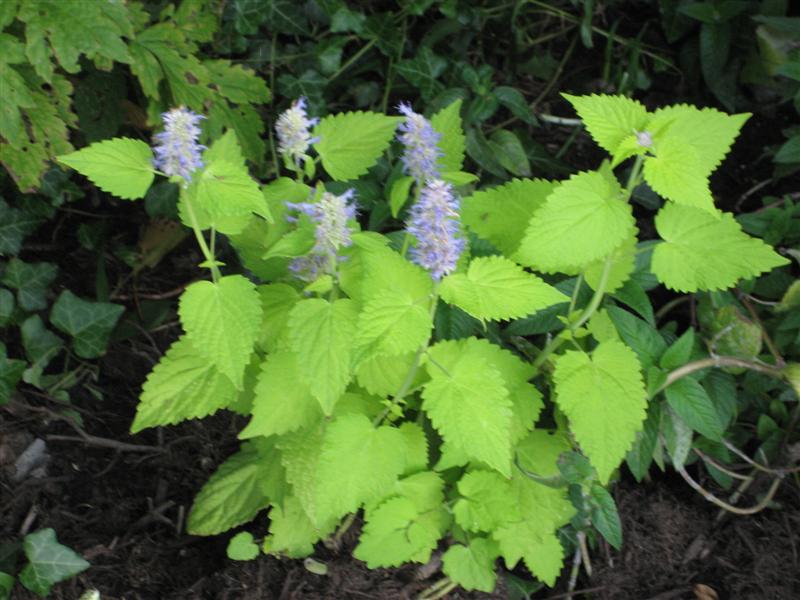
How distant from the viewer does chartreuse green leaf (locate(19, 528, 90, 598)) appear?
154cm

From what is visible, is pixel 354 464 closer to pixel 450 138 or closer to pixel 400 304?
pixel 400 304

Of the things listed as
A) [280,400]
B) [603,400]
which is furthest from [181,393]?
[603,400]

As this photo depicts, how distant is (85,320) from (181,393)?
609 millimetres

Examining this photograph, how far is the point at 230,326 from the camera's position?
3.93 feet

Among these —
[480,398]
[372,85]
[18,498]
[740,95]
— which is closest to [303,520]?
[480,398]

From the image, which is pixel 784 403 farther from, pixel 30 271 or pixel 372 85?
pixel 30 271

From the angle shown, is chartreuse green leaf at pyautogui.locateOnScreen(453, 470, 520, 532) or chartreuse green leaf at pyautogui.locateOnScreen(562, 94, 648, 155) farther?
chartreuse green leaf at pyautogui.locateOnScreen(453, 470, 520, 532)

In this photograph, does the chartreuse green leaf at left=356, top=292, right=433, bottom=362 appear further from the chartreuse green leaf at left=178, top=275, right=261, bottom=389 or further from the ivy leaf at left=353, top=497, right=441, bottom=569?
the ivy leaf at left=353, top=497, right=441, bottom=569

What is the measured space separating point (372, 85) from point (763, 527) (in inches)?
57.5

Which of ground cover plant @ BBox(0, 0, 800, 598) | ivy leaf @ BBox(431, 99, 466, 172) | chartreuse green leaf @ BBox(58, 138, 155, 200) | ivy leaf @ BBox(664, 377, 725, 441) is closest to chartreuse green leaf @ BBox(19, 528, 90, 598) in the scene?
ground cover plant @ BBox(0, 0, 800, 598)

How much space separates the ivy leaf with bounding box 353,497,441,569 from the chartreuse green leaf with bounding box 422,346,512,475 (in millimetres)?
256

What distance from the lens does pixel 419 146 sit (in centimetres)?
124

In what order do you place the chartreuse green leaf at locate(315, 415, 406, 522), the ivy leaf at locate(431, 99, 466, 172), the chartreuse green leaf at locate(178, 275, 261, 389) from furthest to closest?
the ivy leaf at locate(431, 99, 466, 172), the chartreuse green leaf at locate(315, 415, 406, 522), the chartreuse green leaf at locate(178, 275, 261, 389)

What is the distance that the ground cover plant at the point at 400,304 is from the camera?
1.22m
